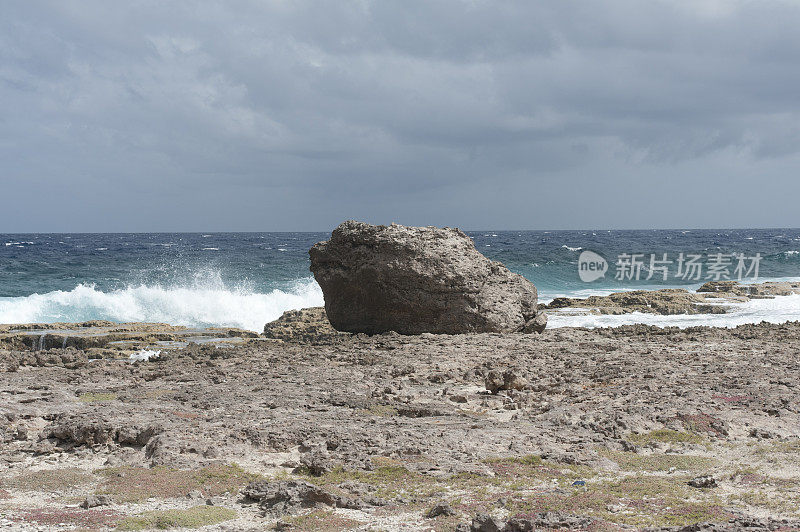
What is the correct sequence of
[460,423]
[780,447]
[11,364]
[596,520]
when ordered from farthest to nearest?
1. [11,364]
2. [460,423]
3. [780,447]
4. [596,520]

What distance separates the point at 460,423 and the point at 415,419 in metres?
0.62

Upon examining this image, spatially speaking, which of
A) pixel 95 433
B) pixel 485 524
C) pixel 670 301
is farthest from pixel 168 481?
pixel 670 301

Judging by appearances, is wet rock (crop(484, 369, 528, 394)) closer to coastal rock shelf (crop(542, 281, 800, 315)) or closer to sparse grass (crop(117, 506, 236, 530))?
sparse grass (crop(117, 506, 236, 530))

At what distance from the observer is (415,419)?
859 centimetres

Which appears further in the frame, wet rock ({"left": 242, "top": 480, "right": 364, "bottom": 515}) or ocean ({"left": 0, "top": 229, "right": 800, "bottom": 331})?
ocean ({"left": 0, "top": 229, "right": 800, "bottom": 331})

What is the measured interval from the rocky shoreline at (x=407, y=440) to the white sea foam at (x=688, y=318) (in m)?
6.53

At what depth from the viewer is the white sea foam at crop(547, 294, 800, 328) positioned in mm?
19500

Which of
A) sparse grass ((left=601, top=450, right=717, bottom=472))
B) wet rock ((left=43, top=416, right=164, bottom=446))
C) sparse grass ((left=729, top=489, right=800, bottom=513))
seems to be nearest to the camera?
sparse grass ((left=729, top=489, right=800, bottom=513))

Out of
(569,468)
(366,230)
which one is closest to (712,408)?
(569,468)

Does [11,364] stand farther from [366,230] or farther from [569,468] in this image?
[569,468]

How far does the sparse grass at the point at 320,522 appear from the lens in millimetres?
5039

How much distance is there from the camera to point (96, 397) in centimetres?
973

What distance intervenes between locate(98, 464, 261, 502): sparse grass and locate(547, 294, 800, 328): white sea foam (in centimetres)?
1409

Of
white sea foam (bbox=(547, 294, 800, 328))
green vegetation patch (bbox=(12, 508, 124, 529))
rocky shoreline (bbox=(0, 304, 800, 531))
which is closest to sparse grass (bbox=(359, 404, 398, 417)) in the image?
rocky shoreline (bbox=(0, 304, 800, 531))
